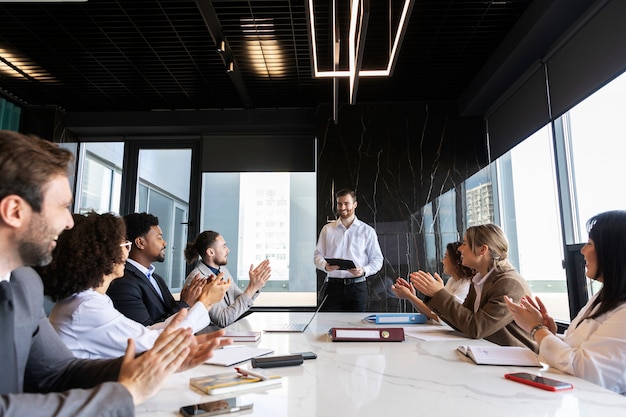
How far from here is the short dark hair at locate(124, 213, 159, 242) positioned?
7.79 feet

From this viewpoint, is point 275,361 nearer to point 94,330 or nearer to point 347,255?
point 94,330

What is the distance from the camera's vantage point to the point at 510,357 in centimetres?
136

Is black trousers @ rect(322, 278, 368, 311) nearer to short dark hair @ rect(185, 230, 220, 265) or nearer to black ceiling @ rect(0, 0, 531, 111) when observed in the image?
short dark hair @ rect(185, 230, 220, 265)

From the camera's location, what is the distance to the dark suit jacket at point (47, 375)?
75 centimetres

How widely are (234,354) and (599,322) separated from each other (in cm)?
117

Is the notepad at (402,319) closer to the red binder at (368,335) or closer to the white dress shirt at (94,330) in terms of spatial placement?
the red binder at (368,335)

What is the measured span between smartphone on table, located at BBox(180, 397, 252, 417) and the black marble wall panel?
3.81 meters

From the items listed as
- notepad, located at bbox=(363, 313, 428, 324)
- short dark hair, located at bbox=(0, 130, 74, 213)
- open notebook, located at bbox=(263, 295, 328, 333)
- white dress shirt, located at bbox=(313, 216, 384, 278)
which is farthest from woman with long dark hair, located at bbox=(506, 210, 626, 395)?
white dress shirt, located at bbox=(313, 216, 384, 278)

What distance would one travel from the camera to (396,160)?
A: 489cm

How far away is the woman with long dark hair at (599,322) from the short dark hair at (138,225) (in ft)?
6.09

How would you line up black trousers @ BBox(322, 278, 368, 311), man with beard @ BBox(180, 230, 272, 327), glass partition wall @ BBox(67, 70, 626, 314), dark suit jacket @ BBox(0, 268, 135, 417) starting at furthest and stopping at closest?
black trousers @ BBox(322, 278, 368, 311) → glass partition wall @ BBox(67, 70, 626, 314) → man with beard @ BBox(180, 230, 272, 327) → dark suit jacket @ BBox(0, 268, 135, 417)

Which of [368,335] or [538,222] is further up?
[538,222]

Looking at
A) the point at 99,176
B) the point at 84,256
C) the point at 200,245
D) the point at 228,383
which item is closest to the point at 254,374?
the point at 228,383

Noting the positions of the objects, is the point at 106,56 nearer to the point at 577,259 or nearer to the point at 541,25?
the point at 541,25
